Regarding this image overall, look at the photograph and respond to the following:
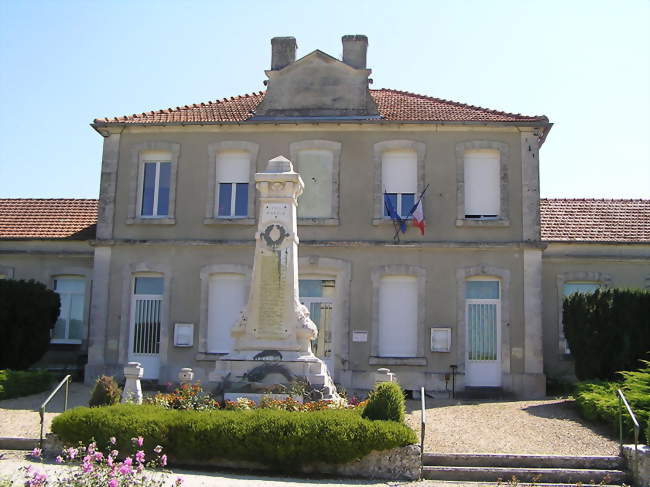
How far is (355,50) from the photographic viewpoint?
64.3 feet

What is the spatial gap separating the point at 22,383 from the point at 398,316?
27.4 feet

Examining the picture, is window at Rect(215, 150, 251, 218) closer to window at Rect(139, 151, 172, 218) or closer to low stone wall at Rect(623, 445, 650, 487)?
window at Rect(139, 151, 172, 218)

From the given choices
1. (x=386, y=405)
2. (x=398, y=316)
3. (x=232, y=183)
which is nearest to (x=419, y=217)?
(x=398, y=316)

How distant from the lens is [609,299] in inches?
598

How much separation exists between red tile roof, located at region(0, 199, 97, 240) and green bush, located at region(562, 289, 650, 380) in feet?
41.3

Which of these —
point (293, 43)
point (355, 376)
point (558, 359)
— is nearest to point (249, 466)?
point (355, 376)

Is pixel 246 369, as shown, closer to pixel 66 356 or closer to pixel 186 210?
pixel 186 210

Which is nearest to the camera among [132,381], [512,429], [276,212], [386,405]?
[386,405]

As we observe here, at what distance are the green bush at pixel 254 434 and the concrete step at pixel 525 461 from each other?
0.73 meters

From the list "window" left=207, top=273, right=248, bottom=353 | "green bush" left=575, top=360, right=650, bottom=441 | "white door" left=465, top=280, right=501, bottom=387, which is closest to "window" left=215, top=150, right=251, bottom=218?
"window" left=207, top=273, right=248, bottom=353

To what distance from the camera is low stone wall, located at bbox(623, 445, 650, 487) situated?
927cm

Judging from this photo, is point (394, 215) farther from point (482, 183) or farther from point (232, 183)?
point (232, 183)

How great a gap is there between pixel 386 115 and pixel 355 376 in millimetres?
6460

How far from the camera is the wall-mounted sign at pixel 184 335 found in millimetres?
18094
